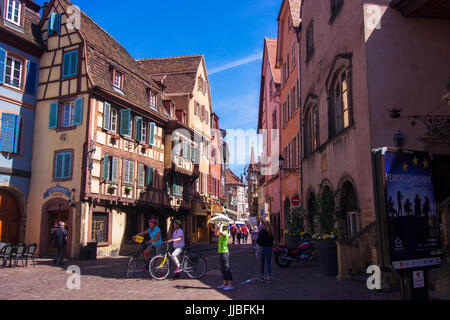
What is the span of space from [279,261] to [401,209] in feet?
31.6

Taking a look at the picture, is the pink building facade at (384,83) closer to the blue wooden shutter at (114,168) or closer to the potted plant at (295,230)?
the potted plant at (295,230)

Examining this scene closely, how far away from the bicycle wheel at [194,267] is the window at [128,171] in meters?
12.8

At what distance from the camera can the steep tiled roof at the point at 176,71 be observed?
3544cm

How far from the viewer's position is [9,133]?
20109mm

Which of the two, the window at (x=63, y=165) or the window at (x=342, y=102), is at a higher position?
the window at (x=342, y=102)

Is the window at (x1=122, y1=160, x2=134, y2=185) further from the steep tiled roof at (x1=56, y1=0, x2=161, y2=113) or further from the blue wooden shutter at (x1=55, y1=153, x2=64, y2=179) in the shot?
the steep tiled roof at (x1=56, y1=0, x2=161, y2=113)

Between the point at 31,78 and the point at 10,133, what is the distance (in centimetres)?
351

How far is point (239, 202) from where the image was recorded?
336 ft

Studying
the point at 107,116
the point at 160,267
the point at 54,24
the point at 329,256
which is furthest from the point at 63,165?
the point at 329,256

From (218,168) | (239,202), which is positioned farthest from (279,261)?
(239,202)

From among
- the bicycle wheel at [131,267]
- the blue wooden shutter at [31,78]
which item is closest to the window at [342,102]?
the bicycle wheel at [131,267]

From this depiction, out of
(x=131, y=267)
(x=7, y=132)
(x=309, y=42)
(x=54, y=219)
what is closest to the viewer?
(x=131, y=267)

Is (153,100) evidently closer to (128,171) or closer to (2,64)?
(128,171)
